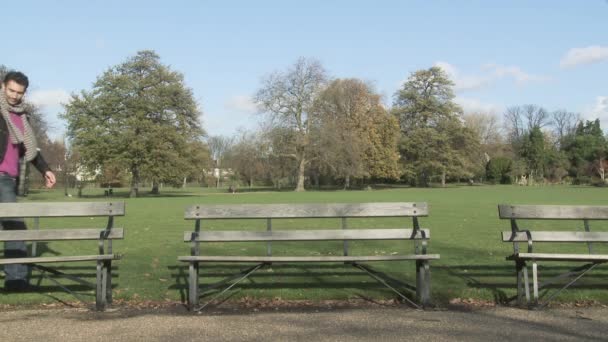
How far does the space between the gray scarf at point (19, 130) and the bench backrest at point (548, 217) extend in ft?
17.9

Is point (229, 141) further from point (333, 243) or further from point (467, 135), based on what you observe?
point (333, 243)

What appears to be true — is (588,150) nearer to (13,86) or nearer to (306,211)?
(306,211)

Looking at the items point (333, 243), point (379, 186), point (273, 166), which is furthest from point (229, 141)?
point (333, 243)

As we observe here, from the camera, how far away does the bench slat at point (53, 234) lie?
5.85m

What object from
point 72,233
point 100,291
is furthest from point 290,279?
point 72,233

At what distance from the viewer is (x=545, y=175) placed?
94312 mm

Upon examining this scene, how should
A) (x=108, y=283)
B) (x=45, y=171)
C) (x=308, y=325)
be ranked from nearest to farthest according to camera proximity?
1. (x=308, y=325)
2. (x=108, y=283)
3. (x=45, y=171)

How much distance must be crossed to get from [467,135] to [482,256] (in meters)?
69.3

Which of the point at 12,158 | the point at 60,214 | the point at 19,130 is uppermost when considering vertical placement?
the point at 19,130

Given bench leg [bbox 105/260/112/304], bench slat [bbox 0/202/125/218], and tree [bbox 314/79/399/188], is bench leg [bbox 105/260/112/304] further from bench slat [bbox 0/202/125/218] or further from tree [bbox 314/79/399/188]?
tree [bbox 314/79/399/188]

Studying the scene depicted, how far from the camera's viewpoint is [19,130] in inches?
255

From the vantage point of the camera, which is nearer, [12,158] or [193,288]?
[193,288]

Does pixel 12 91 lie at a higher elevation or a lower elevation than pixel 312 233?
higher

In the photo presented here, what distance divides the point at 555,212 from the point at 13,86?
20.9 feet
